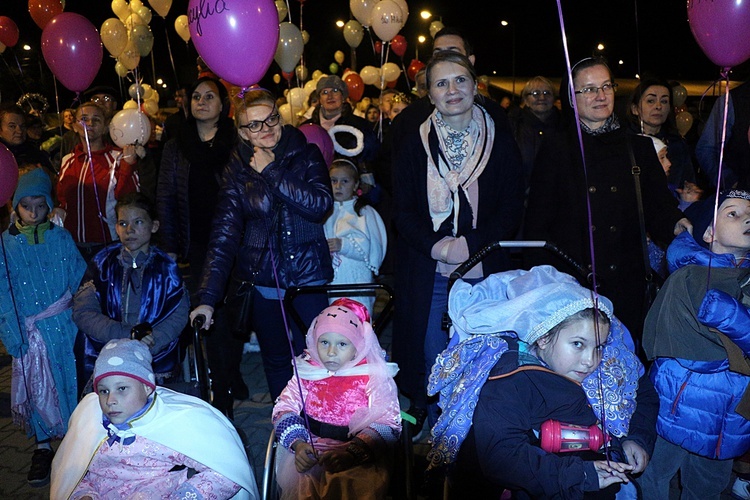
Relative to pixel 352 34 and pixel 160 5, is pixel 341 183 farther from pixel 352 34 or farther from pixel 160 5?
pixel 352 34

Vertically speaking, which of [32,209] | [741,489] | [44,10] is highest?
[44,10]

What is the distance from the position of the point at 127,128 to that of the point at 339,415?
11.3 ft

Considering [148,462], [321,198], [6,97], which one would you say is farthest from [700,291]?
[6,97]

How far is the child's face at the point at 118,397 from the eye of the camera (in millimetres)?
2492

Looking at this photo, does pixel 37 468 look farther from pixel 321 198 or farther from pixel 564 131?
pixel 564 131

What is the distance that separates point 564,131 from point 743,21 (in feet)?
3.48

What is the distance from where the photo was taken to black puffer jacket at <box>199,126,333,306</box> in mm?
3266

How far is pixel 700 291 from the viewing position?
2.74 meters

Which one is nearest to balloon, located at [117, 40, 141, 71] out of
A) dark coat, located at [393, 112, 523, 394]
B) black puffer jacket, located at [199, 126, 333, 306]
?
black puffer jacket, located at [199, 126, 333, 306]

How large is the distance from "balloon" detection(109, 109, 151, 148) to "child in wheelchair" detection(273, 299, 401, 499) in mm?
3035

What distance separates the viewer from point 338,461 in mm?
2557

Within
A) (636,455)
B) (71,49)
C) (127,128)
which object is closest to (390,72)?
(127,128)

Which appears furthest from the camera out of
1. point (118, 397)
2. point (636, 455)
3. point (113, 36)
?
point (113, 36)

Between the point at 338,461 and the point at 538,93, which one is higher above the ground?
the point at 538,93
